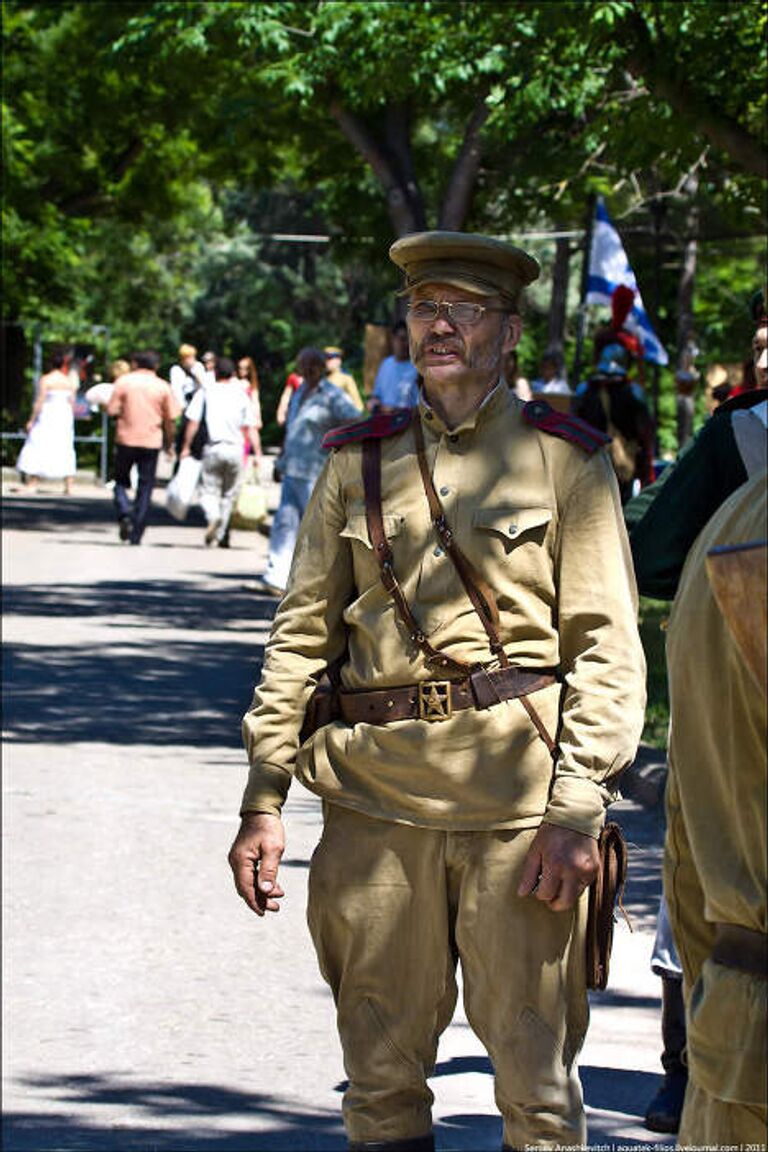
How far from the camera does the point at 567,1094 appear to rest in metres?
4.11

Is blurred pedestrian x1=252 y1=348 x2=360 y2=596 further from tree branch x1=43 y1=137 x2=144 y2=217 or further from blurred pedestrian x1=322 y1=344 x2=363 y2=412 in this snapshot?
tree branch x1=43 y1=137 x2=144 y2=217

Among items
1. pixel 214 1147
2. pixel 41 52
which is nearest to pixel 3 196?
pixel 41 52

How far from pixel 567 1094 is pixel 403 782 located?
24.4 inches

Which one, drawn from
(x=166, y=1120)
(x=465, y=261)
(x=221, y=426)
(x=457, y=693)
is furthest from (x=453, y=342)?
(x=221, y=426)

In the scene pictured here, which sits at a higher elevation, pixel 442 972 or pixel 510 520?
pixel 510 520

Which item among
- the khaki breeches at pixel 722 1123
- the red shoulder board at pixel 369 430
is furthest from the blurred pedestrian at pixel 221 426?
the khaki breeches at pixel 722 1123

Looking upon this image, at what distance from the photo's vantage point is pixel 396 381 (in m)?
17.2

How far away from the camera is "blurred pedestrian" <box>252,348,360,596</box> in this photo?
1659 cm

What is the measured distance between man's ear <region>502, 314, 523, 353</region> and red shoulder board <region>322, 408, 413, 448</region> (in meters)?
0.22

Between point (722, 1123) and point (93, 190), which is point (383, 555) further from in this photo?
point (93, 190)

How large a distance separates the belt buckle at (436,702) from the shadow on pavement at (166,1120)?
2.16 m

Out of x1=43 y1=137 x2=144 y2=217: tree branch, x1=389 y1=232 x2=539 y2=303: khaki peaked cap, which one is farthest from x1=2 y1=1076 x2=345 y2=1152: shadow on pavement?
x1=43 y1=137 x2=144 y2=217: tree branch

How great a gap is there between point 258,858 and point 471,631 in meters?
0.57

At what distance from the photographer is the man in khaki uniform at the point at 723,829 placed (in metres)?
2.42
